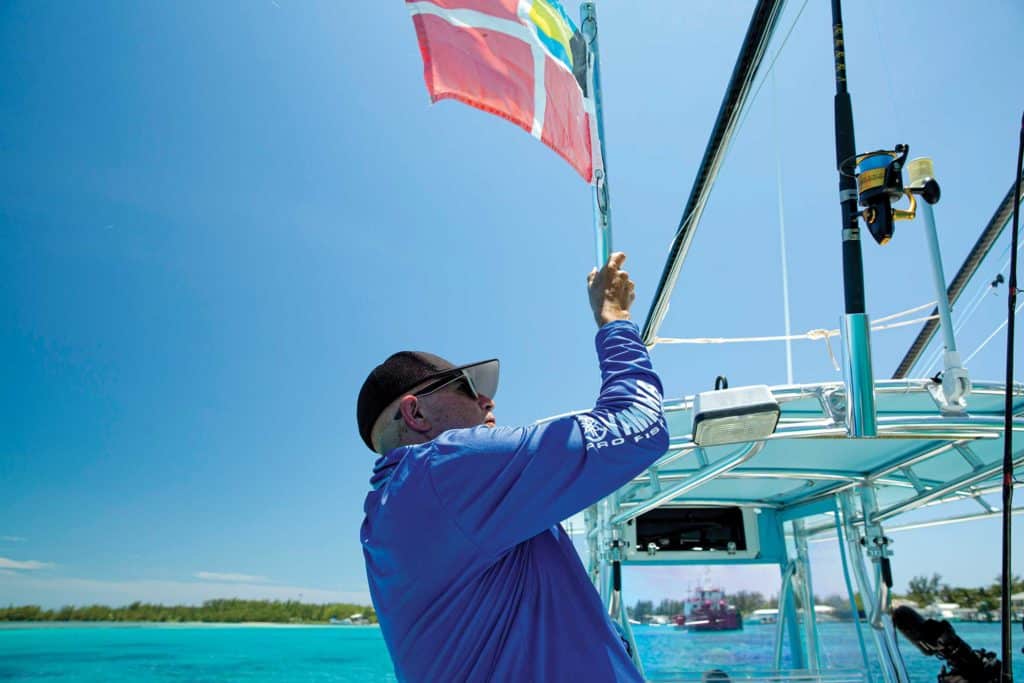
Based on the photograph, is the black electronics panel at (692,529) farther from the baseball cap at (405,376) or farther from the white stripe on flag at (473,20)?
the baseball cap at (405,376)

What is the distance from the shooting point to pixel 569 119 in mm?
2420

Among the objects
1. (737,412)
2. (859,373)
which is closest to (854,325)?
(859,373)

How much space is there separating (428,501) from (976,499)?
466 cm

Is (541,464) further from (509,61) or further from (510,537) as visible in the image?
(509,61)

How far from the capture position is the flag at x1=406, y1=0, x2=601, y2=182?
2.47m

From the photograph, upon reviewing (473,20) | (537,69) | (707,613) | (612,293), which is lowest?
(707,613)

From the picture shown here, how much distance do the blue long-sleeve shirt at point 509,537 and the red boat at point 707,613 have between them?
5621mm

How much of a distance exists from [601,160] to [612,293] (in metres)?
0.93

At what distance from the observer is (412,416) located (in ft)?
3.47

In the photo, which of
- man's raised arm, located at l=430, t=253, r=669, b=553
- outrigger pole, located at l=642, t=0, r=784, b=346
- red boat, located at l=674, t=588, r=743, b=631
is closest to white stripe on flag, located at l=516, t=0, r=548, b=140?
outrigger pole, located at l=642, t=0, r=784, b=346

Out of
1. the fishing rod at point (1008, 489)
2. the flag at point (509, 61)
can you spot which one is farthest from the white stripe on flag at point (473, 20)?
the fishing rod at point (1008, 489)

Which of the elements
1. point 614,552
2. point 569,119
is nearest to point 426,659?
point 569,119

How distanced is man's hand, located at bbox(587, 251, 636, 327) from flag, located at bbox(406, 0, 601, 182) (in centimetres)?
141

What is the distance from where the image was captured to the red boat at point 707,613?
5.90 meters
